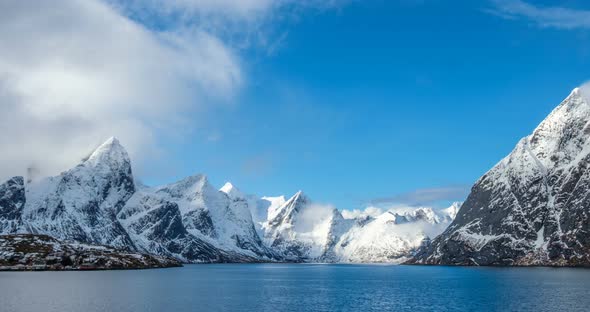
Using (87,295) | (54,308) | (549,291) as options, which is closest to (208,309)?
(54,308)

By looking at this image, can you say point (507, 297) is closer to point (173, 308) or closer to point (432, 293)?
point (432, 293)

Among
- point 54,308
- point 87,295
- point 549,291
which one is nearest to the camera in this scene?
point 54,308

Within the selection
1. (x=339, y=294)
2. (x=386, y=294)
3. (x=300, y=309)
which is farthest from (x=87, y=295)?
(x=386, y=294)

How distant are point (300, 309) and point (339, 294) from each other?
136ft

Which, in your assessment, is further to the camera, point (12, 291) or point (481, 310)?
point (12, 291)

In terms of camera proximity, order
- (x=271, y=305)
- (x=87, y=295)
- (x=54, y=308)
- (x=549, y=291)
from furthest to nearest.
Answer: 1. (x=549, y=291)
2. (x=87, y=295)
3. (x=271, y=305)
4. (x=54, y=308)

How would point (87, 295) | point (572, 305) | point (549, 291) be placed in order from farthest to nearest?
point (549, 291) → point (87, 295) → point (572, 305)

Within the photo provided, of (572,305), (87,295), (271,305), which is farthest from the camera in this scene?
(87,295)

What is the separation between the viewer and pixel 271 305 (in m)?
125

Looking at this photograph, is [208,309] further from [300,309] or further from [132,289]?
[132,289]

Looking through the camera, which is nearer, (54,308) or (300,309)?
(54,308)

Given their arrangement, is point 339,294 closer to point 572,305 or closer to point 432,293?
point 432,293

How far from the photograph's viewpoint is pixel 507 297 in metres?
136

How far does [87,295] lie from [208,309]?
1532 inches
